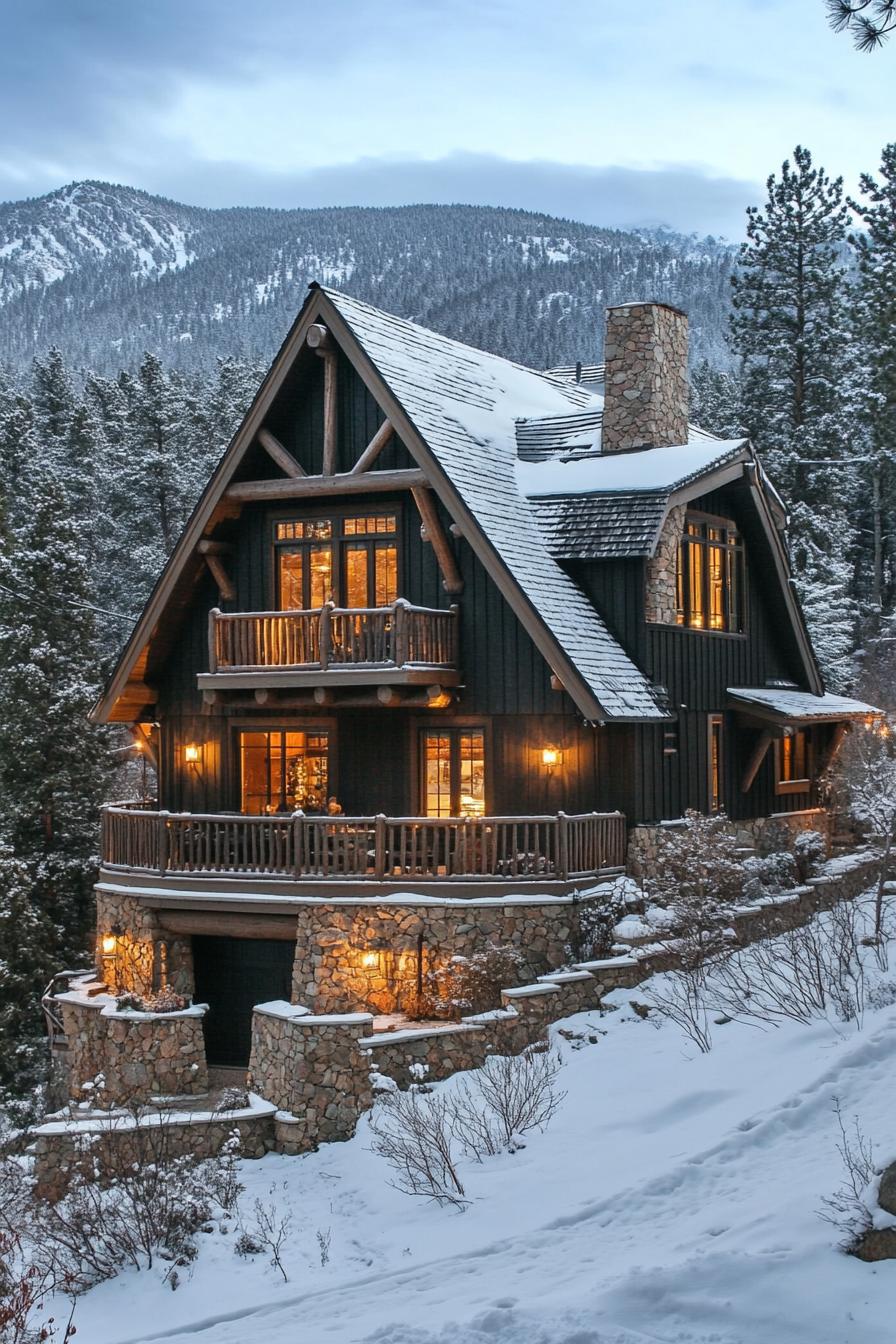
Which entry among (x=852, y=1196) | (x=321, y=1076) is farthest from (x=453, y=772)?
(x=852, y=1196)

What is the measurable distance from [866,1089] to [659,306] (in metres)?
15.3

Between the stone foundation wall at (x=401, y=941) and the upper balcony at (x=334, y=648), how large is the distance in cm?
337

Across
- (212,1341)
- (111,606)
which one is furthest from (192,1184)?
(111,606)

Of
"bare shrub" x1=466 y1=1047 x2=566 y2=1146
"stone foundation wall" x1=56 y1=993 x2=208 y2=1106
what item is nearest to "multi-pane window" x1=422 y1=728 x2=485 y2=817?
"stone foundation wall" x1=56 y1=993 x2=208 y2=1106

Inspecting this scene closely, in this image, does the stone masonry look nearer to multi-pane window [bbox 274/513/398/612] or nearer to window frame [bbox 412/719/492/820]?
window frame [bbox 412/719/492/820]

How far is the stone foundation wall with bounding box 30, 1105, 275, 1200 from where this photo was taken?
14.4m

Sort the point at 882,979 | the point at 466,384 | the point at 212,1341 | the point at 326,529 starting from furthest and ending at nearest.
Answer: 1. the point at 466,384
2. the point at 326,529
3. the point at 882,979
4. the point at 212,1341

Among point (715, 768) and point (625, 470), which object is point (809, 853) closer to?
point (715, 768)

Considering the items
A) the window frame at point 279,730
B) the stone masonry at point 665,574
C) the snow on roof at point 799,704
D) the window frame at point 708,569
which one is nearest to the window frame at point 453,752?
the window frame at point 279,730

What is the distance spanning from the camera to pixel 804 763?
2709 centimetres

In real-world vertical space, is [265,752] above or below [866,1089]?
above

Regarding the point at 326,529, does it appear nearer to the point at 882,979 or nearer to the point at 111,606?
the point at 882,979

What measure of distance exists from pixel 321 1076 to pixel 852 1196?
8.16 metres

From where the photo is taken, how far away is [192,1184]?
13.3 m
